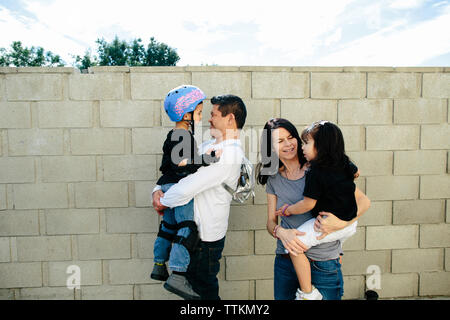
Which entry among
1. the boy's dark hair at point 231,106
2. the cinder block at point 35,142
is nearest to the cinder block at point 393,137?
the boy's dark hair at point 231,106

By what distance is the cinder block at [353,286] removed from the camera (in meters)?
2.83

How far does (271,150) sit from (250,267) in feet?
4.71

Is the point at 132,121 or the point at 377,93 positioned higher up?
the point at 377,93

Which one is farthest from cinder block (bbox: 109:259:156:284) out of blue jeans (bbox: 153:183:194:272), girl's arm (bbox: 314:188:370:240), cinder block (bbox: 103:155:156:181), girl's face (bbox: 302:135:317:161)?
girl's face (bbox: 302:135:317:161)

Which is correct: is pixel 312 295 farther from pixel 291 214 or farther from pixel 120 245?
pixel 120 245

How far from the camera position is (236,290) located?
278 cm

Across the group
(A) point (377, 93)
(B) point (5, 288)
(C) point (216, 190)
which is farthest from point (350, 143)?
(B) point (5, 288)

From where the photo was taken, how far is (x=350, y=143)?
8.98 feet

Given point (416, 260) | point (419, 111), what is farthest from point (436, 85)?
point (416, 260)

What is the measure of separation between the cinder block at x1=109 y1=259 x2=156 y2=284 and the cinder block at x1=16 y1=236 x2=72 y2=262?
45 cm

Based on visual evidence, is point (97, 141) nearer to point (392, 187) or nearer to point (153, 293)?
point (153, 293)

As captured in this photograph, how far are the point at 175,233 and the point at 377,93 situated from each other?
2261mm

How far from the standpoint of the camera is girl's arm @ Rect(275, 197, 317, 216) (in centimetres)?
163

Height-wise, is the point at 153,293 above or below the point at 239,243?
below
